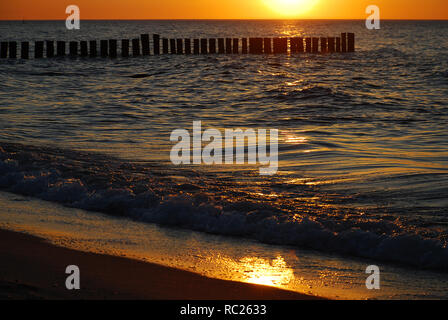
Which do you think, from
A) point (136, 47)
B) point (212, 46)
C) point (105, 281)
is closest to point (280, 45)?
point (212, 46)

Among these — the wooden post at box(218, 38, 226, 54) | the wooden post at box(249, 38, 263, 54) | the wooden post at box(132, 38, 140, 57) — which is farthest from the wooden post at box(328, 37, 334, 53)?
the wooden post at box(132, 38, 140, 57)

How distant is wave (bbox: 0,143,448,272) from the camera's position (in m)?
5.17

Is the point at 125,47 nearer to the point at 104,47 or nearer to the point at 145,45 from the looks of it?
the point at 104,47

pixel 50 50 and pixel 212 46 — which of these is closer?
Result: pixel 50 50

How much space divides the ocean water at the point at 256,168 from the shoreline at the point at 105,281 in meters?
1.21

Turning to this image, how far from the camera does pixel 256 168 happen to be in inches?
325

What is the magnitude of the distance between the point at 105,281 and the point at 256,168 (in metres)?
4.31

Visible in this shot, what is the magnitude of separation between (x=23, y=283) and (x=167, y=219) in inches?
87.6

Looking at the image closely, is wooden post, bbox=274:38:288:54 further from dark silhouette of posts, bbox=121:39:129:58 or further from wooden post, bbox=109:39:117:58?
wooden post, bbox=109:39:117:58

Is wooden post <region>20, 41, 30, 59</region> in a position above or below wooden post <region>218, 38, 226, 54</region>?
below

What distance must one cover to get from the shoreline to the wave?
1250 mm
